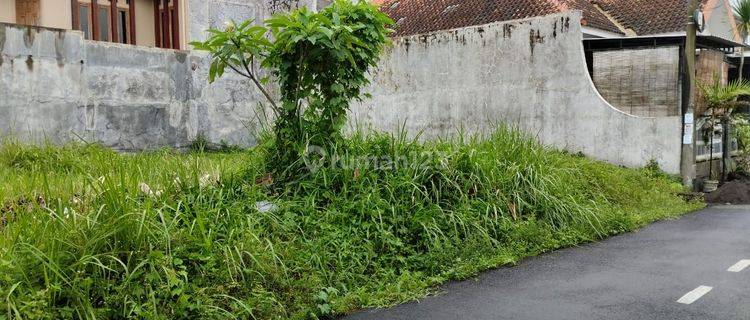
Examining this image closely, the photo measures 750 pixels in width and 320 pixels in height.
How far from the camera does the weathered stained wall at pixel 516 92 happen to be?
1246cm

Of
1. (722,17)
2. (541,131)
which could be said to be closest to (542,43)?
(541,131)

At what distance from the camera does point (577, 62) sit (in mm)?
12766

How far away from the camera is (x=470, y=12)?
20766 millimetres

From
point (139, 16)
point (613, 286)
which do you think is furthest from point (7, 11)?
point (613, 286)

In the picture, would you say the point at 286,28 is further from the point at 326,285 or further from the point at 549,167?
the point at 549,167

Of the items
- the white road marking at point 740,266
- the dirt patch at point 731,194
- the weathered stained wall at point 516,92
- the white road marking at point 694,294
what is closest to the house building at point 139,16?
the weathered stained wall at point 516,92

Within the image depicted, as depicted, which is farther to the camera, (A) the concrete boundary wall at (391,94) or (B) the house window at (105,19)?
(B) the house window at (105,19)

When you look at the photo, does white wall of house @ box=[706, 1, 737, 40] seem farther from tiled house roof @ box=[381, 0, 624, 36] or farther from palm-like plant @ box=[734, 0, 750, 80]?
palm-like plant @ box=[734, 0, 750, 80]

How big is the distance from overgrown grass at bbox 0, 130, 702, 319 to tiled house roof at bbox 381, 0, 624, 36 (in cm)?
1083

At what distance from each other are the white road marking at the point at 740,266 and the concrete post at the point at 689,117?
5873 millimetres

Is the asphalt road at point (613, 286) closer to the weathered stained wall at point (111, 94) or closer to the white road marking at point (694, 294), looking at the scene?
the white road marking at point (694, 294)

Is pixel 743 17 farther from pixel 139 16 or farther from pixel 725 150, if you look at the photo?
pixel 139 16

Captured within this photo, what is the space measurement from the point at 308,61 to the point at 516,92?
25.6ft

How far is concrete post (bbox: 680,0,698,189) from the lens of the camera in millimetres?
11742
